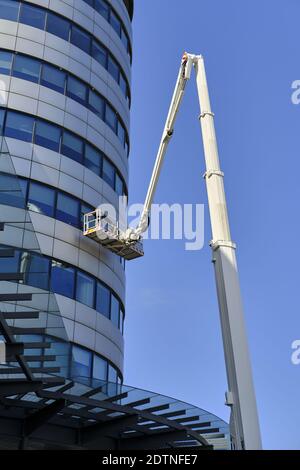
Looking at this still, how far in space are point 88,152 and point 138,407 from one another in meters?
12.9

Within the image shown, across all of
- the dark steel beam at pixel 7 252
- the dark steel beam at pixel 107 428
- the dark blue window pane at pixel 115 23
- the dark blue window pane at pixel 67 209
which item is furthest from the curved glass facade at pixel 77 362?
the dark blue window pane at pixel 115 23

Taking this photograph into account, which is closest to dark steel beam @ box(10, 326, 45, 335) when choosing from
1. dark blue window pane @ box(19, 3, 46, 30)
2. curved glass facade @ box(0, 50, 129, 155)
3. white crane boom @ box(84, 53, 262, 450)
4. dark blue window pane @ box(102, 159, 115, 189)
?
white crane boom @ box(84, 53, 262, 450)

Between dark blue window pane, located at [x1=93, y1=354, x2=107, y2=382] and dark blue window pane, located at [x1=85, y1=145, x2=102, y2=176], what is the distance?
8.61 meters

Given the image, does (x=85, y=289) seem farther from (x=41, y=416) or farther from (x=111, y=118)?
(x=111, y=118)

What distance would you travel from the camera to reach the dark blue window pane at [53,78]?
26562 mm

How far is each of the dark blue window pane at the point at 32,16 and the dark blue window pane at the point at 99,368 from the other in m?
15.3

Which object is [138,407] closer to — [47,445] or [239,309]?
[47,445]

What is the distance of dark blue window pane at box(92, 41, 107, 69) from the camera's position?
2981 centimetres

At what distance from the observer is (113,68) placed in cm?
3136

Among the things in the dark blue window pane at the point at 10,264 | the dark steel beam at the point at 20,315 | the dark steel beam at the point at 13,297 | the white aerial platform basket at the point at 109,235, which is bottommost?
the dark steel beam at the point at 20,315

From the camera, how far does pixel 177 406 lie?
18.9 m

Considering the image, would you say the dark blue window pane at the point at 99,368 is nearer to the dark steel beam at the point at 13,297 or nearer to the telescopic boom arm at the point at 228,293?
the telescopic boom arm at the point at 228,293
